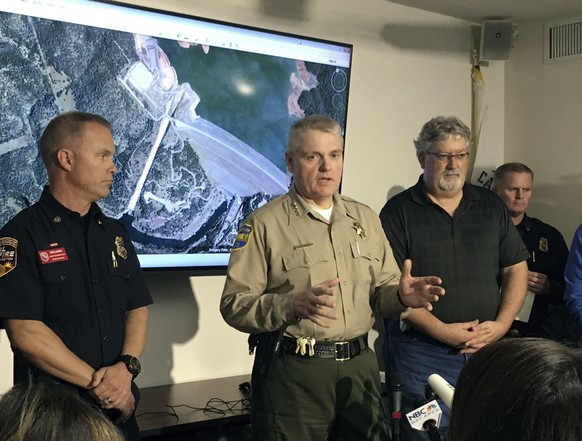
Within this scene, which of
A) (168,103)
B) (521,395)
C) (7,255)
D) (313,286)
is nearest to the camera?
(521,395)

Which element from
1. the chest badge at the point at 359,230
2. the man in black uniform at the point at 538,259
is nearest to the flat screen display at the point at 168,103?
the chest badge at the point at 359,230

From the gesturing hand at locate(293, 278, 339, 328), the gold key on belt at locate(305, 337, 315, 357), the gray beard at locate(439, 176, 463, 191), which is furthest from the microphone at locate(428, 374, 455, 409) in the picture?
the gray beard at locate(439, 176, 463, 191)

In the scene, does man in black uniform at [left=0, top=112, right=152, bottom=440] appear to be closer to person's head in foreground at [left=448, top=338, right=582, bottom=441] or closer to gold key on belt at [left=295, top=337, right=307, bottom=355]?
gold key on belt at [left=295, top=337, right=307, bottom=355]

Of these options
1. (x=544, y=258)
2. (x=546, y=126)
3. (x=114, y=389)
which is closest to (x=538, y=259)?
(x=544, y=258)

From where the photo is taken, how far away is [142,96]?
3.25 metres

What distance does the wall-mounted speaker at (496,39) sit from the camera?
4727mm

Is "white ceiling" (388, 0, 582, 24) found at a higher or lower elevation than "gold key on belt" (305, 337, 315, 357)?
higher

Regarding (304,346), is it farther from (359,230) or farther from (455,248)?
(455,248)

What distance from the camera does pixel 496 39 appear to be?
475cm

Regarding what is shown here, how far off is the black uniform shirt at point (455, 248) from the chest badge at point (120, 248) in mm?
1069

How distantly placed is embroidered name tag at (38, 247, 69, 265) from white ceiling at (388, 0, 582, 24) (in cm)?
280

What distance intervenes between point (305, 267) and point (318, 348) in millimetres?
265

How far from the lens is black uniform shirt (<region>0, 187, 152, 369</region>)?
2311mm

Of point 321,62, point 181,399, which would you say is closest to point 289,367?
point 181,399
